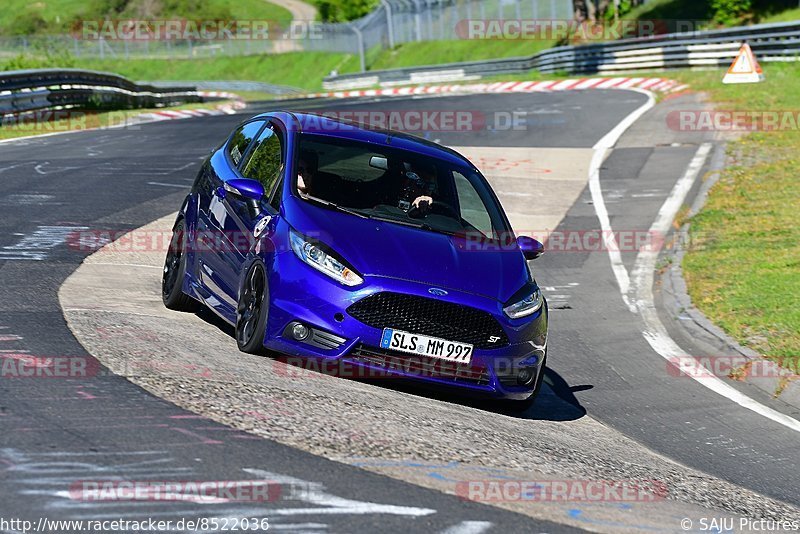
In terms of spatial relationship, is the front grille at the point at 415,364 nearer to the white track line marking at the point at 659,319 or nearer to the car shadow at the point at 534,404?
the car shadow at the point at 534,404

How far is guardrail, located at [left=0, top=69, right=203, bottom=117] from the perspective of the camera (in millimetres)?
27266

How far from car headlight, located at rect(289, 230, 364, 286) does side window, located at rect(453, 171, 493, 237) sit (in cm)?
158

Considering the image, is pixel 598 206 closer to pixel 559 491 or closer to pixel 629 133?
pixel 629 133

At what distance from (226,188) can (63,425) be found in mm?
3636

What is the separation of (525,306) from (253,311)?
5.89 feet

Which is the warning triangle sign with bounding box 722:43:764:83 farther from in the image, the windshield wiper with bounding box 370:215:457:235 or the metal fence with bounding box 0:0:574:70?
the metal fence with bounding box 0:0:574:70

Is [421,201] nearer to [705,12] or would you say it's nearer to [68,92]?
[68,92]

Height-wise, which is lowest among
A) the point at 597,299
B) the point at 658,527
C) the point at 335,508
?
the point at 597,299

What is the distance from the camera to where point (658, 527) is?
211 inches

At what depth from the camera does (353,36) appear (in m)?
77.4

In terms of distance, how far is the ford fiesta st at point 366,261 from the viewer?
24.0ft

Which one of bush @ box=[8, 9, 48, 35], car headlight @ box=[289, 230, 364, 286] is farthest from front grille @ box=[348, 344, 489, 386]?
bush @ box=[8, 9, 48, 35]

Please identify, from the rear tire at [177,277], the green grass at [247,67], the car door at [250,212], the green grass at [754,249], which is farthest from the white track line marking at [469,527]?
the green grass at [247,67]

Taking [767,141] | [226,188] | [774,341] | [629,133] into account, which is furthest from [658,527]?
[629,133]
